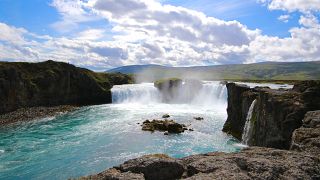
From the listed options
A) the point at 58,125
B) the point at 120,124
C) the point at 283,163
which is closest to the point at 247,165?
the point at 283,163

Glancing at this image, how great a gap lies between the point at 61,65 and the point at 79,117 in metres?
33.6

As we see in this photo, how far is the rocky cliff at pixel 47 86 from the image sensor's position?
77719mm

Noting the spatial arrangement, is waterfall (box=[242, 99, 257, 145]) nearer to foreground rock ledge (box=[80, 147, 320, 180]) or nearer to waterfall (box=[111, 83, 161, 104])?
foreground rock ledge (box=[80, 147, 320, 180])

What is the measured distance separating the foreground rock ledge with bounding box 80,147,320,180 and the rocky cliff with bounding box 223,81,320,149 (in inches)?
798

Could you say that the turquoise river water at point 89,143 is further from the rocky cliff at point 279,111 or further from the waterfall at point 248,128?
the rocky cliff at point 279,111

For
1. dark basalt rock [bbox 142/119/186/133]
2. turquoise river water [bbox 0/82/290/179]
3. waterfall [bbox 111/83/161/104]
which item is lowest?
turquoise river water [bbox 0/82/290/179]

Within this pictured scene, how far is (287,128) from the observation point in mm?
29609

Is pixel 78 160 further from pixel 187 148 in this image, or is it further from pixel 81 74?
pixel 81 74

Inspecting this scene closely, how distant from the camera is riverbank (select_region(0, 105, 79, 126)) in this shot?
6776 centimetres

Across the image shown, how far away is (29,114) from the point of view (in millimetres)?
74938

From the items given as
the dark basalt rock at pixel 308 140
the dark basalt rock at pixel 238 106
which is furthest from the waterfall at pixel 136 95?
the dark basalt rock at pixel 308 140

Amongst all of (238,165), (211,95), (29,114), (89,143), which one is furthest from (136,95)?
(238,165)

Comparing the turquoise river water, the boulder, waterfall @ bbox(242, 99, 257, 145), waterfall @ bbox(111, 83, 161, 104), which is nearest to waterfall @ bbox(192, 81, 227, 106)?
waterfall @ bbox(111, 83, 161, 104)

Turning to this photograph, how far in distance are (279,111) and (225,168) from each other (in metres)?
25.4
